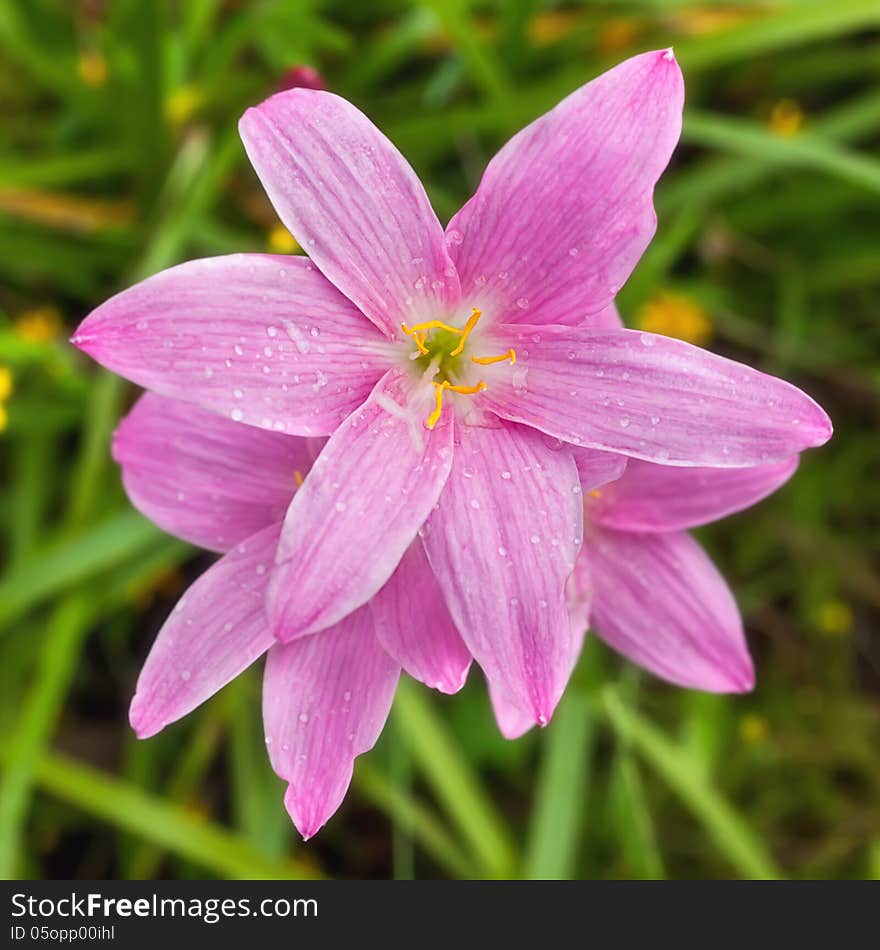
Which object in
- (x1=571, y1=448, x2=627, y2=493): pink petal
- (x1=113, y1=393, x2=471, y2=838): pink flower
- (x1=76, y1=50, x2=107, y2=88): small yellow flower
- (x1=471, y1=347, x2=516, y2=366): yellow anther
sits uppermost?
(x1=76, y1=50, x2=107, y2=88): small yellow flower

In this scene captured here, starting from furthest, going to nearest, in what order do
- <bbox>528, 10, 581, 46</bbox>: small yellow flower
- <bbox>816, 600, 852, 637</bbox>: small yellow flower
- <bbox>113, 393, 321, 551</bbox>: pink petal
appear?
1. <bbox>816, 600, 852, 637</bbox>: small yellow flower
2. <bbox>528, 10, 581, 46</bbox>: small yellow flower
3. <bbox>113, 393, 321, 551</bbox>: pink petal

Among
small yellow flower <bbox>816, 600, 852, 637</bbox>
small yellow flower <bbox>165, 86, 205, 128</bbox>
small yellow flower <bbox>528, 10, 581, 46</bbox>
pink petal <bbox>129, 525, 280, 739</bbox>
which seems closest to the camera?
pink petal <bbox>129, 525, 280, 739</bbox>

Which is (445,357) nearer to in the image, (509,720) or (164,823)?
(509,720)

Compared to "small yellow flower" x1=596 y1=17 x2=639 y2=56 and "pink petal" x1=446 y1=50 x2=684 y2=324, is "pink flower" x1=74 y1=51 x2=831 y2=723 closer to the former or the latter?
"pink petal" x1=446 y1=50 x2=684 y2=324

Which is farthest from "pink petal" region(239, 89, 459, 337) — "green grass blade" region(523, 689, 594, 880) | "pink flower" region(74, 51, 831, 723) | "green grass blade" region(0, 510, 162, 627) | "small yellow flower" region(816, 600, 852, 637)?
"small yellow flower" region(816, 600, 852, 637)

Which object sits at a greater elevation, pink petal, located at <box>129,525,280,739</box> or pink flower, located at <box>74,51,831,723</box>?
pink flower, located at <box>74,51,831,723</box>
